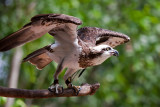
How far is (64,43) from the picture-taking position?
401cm

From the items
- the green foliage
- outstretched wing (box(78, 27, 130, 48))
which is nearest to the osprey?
outstretched wing (box(78, 27, 130, 48))

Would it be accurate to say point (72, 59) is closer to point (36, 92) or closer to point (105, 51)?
point (105, 51)

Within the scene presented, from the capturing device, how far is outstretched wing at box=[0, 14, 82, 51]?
3.58 meters

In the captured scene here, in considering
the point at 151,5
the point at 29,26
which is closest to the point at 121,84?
the point at 151,5

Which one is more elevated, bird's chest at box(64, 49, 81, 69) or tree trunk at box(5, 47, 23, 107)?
tree trunk at box(5, 47, 23, 107)

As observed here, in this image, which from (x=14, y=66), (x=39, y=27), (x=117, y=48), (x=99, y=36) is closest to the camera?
(x=39, y=27)

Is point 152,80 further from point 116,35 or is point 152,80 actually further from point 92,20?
point 116,35

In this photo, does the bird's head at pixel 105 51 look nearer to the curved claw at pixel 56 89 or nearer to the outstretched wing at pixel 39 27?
the outstretched wing at pixel 39 27

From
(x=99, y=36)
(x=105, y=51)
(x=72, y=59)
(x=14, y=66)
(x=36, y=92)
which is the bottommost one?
(x=36, y=92)

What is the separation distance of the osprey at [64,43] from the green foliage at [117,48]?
6.63 feet

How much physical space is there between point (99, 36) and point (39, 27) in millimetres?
862

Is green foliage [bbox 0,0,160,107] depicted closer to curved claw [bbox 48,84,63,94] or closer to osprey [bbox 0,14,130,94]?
osprey [bbox 0,14,130,94]

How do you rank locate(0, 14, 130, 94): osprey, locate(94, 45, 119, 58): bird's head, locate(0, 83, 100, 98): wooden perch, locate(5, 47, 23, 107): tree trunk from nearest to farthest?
locate(0, 83, 100, 98): wooden perch → locate(0, 14, 130, 94): osprey → locate(94, 45, 119, 58): bird's head → locate(5, 47, 23, 107): tree trunk

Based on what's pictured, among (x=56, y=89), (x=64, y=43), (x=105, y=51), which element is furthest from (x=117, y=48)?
→ (x=56, y=89)
